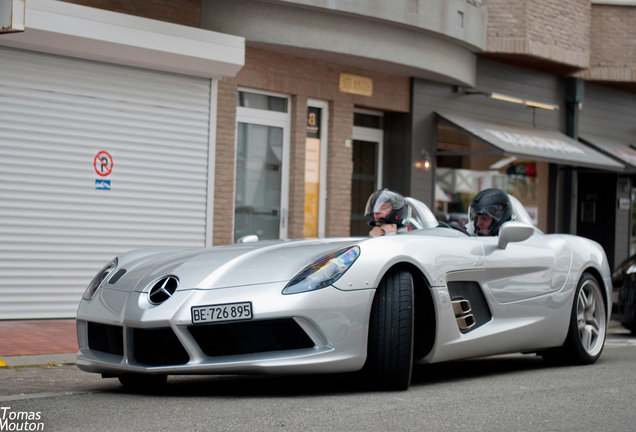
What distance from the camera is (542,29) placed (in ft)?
58.5

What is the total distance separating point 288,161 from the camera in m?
14.6

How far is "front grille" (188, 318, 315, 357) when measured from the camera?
5.24 m

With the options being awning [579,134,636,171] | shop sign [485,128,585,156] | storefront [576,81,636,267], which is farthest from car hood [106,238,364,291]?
storefront [576,81,636,267]

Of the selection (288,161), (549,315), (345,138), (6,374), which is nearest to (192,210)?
(288,161)

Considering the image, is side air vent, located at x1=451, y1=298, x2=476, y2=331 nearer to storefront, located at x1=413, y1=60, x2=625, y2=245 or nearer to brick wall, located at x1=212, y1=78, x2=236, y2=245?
brick wall, located at x1=212, y1=78, x2=236, y2=245

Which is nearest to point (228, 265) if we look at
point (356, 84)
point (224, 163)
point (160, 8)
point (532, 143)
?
point (160, 8)

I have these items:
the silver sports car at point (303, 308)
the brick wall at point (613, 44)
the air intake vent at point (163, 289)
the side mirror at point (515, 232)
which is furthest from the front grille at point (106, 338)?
the brick wall at point (613, 44)

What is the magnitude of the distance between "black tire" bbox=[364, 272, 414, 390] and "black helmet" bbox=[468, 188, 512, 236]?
2.06 metres

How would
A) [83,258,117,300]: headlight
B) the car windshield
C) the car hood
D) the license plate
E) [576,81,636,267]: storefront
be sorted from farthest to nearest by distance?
[576,81,636,267]: storefront < the car windshield < [83,258,117,300]: headlight < the car hood < the license plate

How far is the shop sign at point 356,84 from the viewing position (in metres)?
15.1

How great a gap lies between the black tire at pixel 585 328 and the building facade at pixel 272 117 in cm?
620

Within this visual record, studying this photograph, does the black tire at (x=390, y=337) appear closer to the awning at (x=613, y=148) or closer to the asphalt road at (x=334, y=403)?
the asphalt road at (x=334, y=403)

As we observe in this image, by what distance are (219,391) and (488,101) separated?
1292 centimetres

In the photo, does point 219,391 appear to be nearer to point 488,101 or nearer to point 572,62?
point 488,101
